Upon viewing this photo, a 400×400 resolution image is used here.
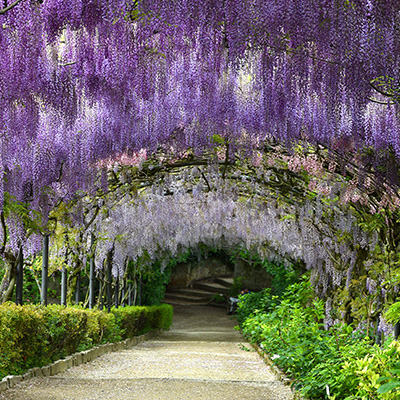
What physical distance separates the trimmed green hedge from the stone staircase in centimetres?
1283

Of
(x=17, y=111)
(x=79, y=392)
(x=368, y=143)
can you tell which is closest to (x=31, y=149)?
(x=17, y=111)

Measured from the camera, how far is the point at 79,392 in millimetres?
5117

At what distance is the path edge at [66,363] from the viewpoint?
196 inches

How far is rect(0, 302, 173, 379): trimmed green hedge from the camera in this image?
5031mm

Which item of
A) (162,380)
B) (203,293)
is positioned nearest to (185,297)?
(203,293)

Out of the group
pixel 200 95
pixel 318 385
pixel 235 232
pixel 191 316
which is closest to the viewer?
pixel 318 385

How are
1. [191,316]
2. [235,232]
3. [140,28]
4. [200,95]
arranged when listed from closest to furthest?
[140,28] → [200,95] → [235,232] → [191,316]

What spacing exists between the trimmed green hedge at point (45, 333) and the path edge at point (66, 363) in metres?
0.07

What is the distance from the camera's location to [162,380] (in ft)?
19.8

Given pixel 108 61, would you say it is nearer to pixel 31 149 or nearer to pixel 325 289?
pixel 31 149

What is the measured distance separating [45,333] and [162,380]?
1.28 metres

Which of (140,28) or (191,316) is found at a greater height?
(140,28)

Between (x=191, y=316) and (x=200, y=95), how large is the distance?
17.3m

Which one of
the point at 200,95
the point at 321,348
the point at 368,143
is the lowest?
the point at 321,348
